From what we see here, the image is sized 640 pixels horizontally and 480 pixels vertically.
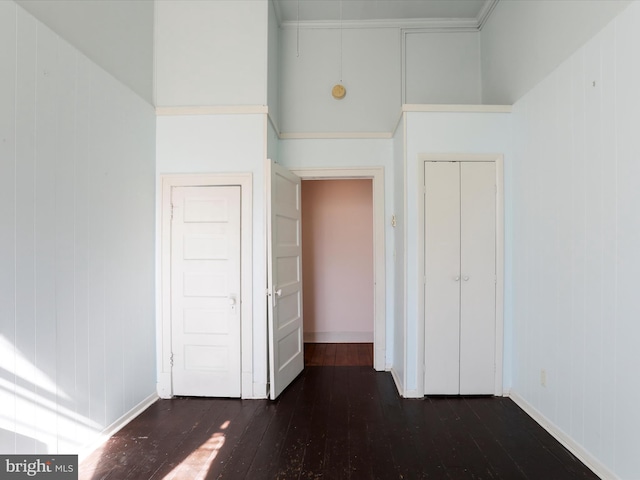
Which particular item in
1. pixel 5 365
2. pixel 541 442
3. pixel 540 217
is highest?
pixel 540 217

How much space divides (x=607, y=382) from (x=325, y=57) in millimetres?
3664

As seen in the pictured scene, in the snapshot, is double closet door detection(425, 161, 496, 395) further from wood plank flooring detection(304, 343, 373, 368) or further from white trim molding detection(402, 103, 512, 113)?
wood plank flooring detection(304, 343, 373, 368)

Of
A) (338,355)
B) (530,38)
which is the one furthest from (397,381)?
(530,38)

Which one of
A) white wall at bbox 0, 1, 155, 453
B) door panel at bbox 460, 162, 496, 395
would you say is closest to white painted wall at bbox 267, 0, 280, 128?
white wall at bbox 0, 1, 155, 453

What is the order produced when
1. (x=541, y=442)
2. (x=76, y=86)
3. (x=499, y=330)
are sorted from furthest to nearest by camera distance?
(x=499, y=330) < (x=541, y=442) < (x=76, y=86)

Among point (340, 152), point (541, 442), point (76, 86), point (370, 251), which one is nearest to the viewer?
point (76, 86)

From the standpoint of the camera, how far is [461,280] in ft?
8.80

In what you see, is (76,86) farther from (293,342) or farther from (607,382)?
(607,382)

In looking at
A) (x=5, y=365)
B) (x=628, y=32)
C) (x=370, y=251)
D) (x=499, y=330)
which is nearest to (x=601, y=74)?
(x=628, y=32)

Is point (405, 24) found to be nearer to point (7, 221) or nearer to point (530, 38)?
point (530, 38)

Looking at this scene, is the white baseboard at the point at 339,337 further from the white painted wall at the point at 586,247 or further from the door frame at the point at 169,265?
the white painted wall at the point at 586,247

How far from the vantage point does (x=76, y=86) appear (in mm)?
1962

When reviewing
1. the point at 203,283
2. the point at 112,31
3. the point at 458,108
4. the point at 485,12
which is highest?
the point at 485,12

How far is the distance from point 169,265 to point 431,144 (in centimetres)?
254
